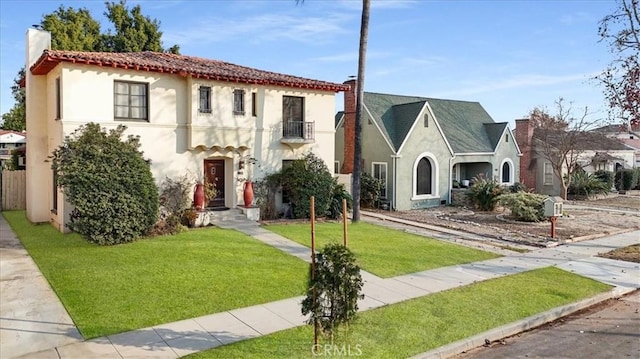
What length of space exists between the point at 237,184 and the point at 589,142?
83.4 feet

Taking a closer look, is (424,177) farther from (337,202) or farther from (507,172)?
(507,172)

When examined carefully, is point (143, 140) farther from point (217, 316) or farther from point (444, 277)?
point (444, 277)

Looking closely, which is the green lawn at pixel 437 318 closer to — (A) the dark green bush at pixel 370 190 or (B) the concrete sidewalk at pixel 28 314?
(B) the concrete sidewalk at pixel 28 314

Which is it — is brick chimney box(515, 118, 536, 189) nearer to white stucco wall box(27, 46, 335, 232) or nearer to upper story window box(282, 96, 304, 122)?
white stucco wall box(27, 46, 335, 232)

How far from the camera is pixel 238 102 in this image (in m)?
17.9

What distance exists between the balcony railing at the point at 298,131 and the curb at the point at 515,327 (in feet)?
40.5

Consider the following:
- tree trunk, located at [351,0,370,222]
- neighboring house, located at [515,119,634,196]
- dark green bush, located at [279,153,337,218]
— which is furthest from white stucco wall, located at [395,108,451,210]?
neighboring house, located at [515,119,634,196]

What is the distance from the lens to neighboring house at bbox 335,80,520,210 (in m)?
23.5

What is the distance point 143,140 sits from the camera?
15930 millimetres

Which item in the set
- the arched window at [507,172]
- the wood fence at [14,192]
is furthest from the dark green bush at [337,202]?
the wood fence at [14,192]

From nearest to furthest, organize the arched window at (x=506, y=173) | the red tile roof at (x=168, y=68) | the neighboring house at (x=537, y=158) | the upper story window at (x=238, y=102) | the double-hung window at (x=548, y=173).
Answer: the red tile roof at (x=168, y=68)
the upper story window at (x=238, y=102)
the arched window at (x=506, y=173)
the neighboring house at (x=537, y=158)
the double-hung window at (x=548, y=173)

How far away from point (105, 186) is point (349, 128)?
1439 centimetres

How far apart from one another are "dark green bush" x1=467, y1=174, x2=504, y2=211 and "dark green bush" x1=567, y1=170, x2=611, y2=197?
11.2 meters

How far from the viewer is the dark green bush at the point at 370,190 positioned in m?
23.6
